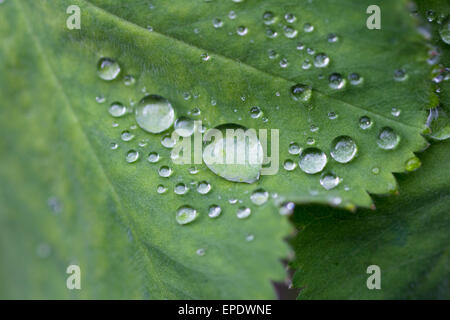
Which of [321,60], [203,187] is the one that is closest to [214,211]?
[203,187]

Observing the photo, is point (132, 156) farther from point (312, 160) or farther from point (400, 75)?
point (400, 75)

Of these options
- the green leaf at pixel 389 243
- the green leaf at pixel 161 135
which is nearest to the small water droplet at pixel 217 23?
the green leaf at pixel 161 135

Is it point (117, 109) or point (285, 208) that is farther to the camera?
point (117, 109)

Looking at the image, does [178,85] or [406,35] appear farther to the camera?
[178,85]

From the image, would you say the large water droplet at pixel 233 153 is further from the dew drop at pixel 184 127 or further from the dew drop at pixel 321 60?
the dew drop at pixel 321 60

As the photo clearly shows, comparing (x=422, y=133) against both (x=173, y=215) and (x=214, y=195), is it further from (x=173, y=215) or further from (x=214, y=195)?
(x=173, y=215)

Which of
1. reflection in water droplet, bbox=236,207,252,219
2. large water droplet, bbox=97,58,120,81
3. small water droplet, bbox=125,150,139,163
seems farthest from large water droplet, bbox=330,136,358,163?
large water droplet, bbox=97,58,120,81

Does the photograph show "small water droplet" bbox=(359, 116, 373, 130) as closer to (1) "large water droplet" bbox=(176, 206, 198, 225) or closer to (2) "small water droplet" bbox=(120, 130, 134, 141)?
(1) "large water droplet" bbox=(176, 206, 198, 225)
